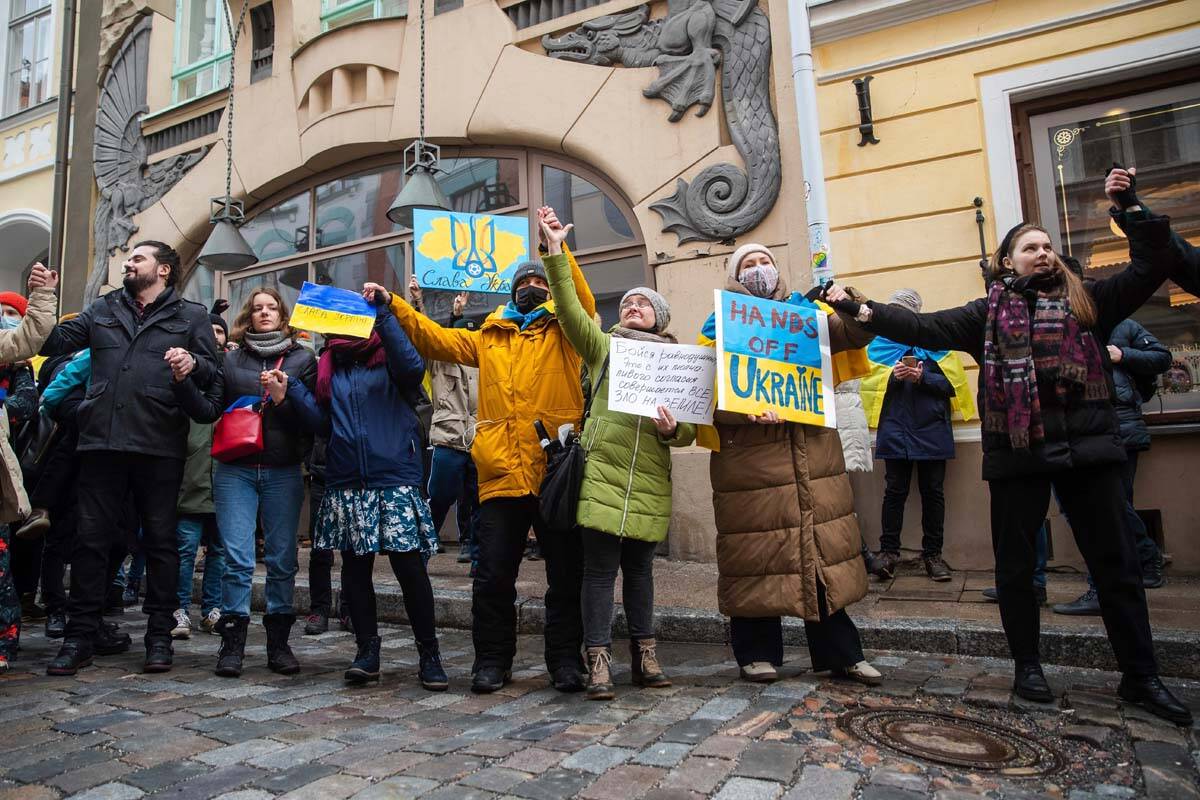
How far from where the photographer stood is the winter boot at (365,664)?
3736mm

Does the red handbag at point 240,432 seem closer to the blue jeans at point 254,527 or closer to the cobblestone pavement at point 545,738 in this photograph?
the blue jeans at point 254,527

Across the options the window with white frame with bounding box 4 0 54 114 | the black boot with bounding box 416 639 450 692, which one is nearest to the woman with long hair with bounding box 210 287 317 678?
the black boot with bounding box 416 639 450 692

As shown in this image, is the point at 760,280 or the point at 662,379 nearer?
the point at 662,379

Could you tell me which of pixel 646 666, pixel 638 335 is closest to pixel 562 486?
pixel 638 335

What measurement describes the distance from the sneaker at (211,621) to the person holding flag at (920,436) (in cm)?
428

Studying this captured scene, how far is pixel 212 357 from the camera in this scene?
170 inches

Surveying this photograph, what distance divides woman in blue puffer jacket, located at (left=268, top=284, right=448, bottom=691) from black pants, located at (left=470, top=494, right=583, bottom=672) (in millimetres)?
267

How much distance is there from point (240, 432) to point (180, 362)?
0.43 metres

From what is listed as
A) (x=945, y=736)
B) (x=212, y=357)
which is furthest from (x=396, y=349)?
(x=945, y=736)

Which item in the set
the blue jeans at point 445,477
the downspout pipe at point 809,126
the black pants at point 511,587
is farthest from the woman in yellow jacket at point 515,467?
the downspout pipe at point 809,126

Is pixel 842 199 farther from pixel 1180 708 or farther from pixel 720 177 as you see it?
pixel 1180 708

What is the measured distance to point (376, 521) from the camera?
147 inches

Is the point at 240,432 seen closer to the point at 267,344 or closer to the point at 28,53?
the point at 267,344

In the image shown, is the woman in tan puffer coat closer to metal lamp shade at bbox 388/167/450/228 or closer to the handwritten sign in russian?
the handwritten sign in russian
